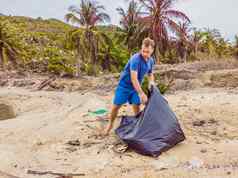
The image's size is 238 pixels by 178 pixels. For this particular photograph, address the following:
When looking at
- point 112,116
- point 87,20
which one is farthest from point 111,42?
point 112,116

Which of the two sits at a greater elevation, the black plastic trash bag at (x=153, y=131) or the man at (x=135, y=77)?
the man at (x=135, y=77)

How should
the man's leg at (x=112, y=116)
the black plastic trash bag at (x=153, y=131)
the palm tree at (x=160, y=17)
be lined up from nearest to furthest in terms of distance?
the black plastic trash bag at (x=153, y=131), the man's leg at (x=112, y=116), the palm tree at (x=160, y=17)

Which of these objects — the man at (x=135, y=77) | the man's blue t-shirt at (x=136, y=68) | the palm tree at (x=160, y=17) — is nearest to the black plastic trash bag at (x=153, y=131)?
the man at (x=135, y=77)

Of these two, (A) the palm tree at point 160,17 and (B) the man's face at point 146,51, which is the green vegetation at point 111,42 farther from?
(B) the man's face at point 146,51

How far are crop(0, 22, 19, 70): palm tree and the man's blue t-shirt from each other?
2240cm

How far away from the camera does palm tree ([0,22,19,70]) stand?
2561cm

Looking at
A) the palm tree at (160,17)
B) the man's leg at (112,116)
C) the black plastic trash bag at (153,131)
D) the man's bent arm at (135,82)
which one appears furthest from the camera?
the palm tree at (160,17)

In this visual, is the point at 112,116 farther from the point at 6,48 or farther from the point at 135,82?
the point at 6,48

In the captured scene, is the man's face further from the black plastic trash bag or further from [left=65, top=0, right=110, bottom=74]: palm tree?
[left=65, top=0, right=110, bottom=74]: palm tree

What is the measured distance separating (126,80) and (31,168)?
1.73m

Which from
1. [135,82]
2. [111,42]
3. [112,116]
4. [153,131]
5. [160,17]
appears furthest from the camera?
[111,42]

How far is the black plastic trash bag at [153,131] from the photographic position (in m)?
4.39

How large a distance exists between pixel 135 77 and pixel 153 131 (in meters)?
0.73

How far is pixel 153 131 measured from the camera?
447 centimetres
